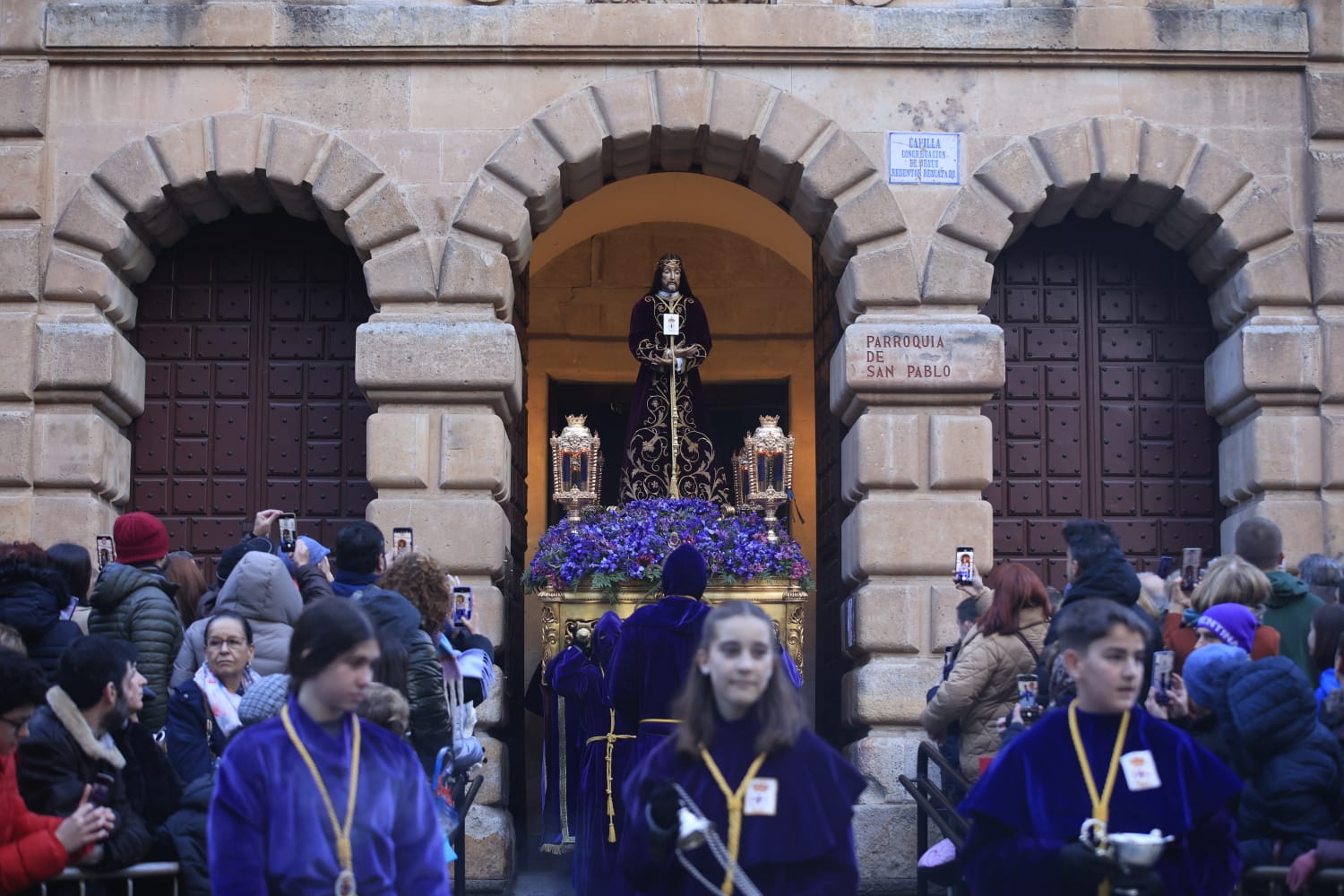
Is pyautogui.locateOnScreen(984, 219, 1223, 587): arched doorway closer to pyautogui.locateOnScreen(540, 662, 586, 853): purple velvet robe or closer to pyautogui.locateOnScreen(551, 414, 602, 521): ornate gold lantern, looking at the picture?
pyautogui.locateOnScreen(551, 414, 602, 521): ornate gold lantern

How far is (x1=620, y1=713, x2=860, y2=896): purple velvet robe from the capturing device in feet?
16.9

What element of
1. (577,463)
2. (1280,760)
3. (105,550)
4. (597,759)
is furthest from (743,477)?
(1280,760)

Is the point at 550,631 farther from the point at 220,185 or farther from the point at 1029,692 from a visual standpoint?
the point at 1029,692

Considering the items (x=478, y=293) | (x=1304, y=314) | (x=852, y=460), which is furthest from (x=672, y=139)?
(x=1304, y=314)

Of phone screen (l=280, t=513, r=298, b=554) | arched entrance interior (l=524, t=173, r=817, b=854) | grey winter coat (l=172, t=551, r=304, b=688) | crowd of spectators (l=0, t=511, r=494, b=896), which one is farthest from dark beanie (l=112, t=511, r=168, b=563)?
arched entrance interior (l=524, t=173, r=817, b=854)

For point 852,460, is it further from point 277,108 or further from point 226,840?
point 226,840

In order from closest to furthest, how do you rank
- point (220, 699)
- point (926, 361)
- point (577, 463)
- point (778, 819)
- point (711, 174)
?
point (778, 819) → point (220, 699) → point (926, 361) → point (711, 174) → point (577, 463)

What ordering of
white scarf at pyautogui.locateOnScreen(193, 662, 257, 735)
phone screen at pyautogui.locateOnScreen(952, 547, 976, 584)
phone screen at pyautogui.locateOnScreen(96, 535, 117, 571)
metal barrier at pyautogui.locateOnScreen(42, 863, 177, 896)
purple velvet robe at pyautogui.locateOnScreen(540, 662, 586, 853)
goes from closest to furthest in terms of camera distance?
metal barrier at pyautogui.locateOnScreen(42, 863, 177, 896) < white scarf at pyautogui.locateOnScreen(193, 662, 257, 735) < phone screen at pyautogui.locateOnScreen(952, 547, 976, 584) < phone screen at pyautogui.locateOnScreen(96, 535, 117, 571) < purple velvet robe at pyautogui.locateOnScreen(540, 662, 586, 853)

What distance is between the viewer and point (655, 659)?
28.9 feet

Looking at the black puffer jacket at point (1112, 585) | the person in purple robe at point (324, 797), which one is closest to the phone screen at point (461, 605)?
the black puffer jacket at point (1112, 585)

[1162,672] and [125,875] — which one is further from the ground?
[1162,672]

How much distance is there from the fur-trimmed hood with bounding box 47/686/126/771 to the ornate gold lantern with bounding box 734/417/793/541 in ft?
23.0

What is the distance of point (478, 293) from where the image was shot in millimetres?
12086

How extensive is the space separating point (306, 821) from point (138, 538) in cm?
416
